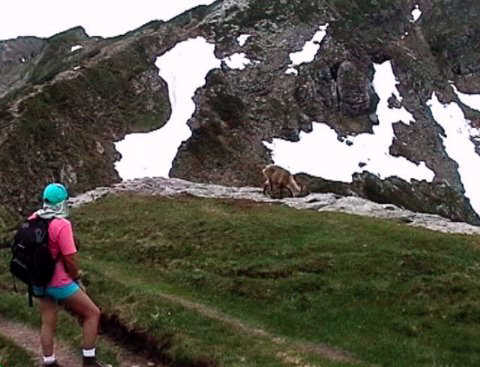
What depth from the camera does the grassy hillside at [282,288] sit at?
18.6 meters

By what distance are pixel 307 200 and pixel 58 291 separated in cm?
3363

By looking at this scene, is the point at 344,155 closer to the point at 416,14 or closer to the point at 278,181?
the point at 278,181

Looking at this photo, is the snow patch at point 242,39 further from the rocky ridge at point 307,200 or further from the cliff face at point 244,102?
the rocky ridge at point 307,200

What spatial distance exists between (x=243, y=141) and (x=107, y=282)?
9020 centimetres

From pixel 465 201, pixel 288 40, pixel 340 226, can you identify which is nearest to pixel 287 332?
pixel 340 226

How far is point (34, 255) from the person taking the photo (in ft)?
42.9

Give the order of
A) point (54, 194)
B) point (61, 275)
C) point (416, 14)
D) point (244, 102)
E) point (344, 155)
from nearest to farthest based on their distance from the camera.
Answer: point (54, 194)
point (61, 275)
point (344, 155)
point (244, 102)
point (416, 14)

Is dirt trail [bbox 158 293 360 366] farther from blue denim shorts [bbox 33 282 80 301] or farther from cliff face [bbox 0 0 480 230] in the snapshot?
cliff face [bbox 0 0 480 230]

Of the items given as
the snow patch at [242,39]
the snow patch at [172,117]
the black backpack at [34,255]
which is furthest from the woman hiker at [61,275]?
the snow patch at [242,39]

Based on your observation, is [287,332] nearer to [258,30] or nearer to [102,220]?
[102,220]

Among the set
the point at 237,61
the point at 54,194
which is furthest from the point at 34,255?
the point at 237,61

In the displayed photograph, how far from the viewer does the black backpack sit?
13031 mm

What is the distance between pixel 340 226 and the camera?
32719 mm

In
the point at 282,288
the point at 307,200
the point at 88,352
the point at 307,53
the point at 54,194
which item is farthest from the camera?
the point at 307,53
